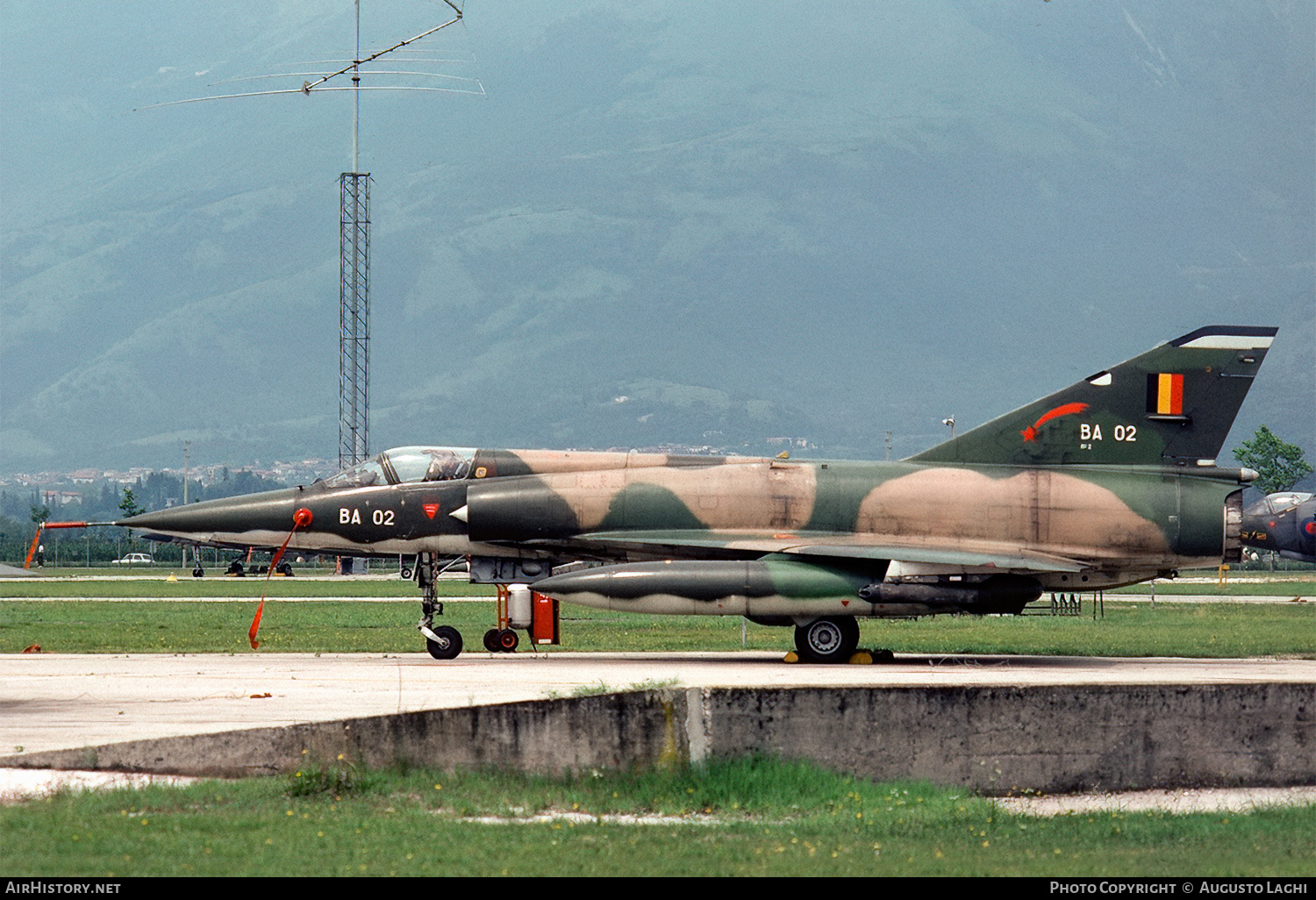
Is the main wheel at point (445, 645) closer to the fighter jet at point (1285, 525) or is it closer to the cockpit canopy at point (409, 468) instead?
the cockpit canopy at point (409, 468)

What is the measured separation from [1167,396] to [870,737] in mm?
13254

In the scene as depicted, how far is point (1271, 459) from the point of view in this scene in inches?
6083

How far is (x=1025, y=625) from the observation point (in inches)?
1283

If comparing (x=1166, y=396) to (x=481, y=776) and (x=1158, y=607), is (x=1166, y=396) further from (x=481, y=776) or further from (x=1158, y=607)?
(x=1158, y=607)

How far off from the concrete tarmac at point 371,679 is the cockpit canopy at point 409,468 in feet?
8.96

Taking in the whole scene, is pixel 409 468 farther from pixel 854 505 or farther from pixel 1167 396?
pixel 1167 396

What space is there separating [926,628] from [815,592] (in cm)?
951

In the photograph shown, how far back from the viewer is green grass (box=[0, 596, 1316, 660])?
25609mm

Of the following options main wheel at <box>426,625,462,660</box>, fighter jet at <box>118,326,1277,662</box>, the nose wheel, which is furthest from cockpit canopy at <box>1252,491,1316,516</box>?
main wheel at <box>426,625,462,660</box>

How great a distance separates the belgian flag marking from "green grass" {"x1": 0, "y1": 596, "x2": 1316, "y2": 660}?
3.83 m

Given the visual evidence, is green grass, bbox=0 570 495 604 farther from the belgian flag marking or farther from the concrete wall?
the concrete wall

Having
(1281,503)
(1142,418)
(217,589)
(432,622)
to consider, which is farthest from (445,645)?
(1281,503)

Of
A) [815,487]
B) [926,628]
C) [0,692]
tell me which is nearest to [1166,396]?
[815,487]

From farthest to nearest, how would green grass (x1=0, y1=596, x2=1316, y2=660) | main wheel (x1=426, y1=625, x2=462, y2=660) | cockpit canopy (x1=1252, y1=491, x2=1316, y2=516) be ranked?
1. cockpit canopy (x1=1252, y1=491, x2=1316, y2=516)
2. green grass (x1=0, y1=596, x2=1316, y2=660)
3. main wheel (x1=426, y1=625, x2=462, y2=660)
